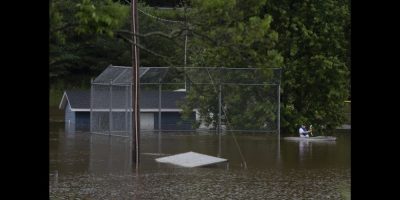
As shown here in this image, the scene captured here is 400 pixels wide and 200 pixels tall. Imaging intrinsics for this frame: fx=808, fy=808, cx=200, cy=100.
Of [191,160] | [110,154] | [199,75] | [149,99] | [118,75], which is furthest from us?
[149,99]

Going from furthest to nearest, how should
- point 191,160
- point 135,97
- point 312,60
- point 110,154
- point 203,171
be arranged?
point 312,60, point 110,154, point 135,97, point 191,160, point 203,171

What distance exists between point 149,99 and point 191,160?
15189mm

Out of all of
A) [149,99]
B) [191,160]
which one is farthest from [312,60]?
[191,160]

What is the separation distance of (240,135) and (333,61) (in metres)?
5.60

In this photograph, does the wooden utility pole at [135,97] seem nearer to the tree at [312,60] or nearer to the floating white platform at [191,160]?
the floating white platform at [191,160]

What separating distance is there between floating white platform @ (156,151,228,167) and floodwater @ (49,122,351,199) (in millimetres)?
360

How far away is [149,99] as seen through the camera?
34.9 m

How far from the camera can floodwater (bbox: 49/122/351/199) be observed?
14051 mm

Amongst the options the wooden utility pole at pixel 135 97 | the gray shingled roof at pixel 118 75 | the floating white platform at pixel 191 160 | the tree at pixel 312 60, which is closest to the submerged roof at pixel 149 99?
the gray shingled roof at pixel 118 75

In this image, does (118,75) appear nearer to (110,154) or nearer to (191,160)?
(110,154)

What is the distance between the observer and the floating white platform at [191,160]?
19.3 m

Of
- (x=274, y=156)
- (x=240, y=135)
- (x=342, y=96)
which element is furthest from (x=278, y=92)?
(x=274, y=156)
